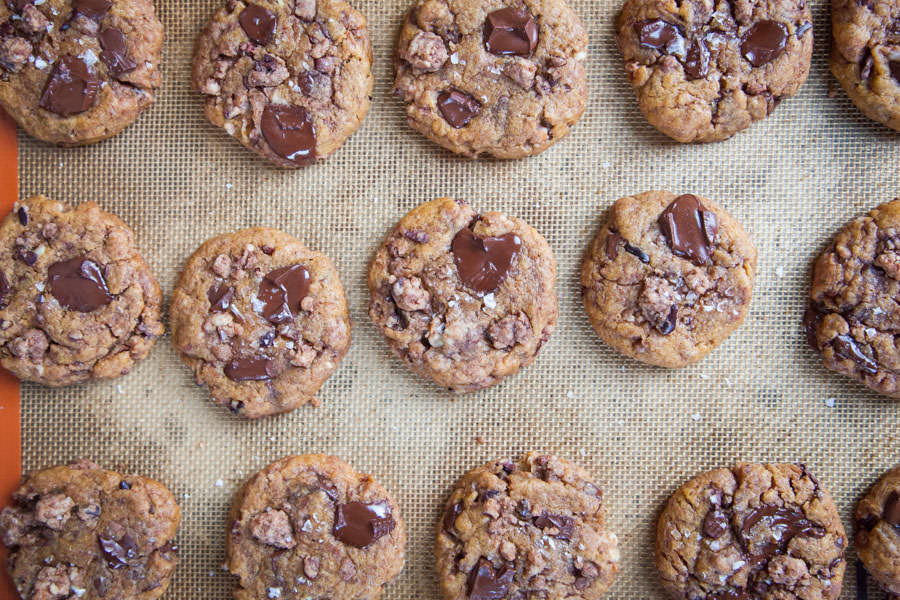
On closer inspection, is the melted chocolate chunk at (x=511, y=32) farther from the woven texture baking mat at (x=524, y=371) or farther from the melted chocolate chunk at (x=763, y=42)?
the melted chocolate chunk at (x=763, y=42)

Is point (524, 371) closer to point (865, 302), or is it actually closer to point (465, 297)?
point (465, 297)

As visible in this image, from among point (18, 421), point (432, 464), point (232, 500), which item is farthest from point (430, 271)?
Answer: point (18, 421)

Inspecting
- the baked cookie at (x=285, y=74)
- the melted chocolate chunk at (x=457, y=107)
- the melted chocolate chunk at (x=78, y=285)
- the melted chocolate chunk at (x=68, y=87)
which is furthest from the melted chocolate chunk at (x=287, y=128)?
the melted chocolate chunk at (x=78, y=285)

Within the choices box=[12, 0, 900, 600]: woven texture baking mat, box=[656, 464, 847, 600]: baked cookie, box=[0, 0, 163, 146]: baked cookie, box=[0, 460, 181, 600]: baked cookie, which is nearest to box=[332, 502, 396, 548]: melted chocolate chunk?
box=[12, 0, 900, 600]: woven texture baking mat

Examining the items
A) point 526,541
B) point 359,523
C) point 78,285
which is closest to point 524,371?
point 526,541

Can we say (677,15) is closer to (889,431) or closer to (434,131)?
(434,131)
